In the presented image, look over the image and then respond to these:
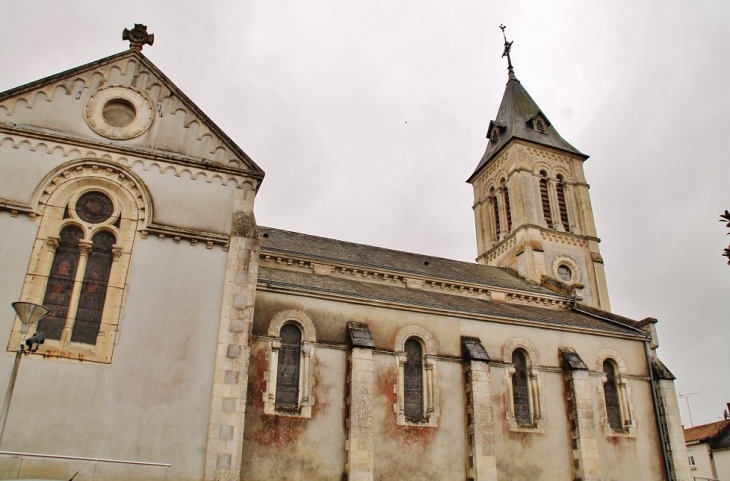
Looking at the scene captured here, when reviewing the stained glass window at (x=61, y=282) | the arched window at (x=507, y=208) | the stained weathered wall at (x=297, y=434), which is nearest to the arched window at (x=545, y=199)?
the arched window at (x=507, y=208)

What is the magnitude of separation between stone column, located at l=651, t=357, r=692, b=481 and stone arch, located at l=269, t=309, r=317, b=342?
1310 cm

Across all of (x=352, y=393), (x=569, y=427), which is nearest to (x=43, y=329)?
(x=352, y=393)

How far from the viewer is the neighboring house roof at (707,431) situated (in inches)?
1334

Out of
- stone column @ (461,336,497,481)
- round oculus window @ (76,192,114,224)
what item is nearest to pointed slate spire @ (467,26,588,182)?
stone column @ (461,336,497,481)

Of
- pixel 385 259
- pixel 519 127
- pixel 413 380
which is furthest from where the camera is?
pixel 519 127

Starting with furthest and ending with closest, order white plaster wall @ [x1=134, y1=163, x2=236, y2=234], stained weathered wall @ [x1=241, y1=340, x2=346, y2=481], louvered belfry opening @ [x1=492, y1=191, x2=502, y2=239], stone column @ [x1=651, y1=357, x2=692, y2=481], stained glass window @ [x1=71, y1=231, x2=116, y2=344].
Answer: louvered belfry opening @ [x1=492, y1=191, x2=502, y2=239], stone column @ [x1=651, y1=357, x2=692, y2=481], stained weathered wall @ [x1=241, y1=340, x2=346, y2=481], white plaster wall @ [x1=134, y1=163, x2=236, y2=234], stained glass window @ [x1=71, y1=231, x2=116, y2=344]

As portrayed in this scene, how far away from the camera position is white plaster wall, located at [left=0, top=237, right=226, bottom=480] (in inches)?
443

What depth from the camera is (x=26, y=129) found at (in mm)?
13227

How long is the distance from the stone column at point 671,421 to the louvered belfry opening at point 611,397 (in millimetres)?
1605

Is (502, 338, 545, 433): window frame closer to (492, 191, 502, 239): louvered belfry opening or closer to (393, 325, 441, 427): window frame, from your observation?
(393, 325, 441, 427): window frame

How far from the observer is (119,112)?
47.4 ft

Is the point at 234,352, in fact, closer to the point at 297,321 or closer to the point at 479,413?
the point at 297,321

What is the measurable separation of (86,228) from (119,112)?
→ 10.8ft

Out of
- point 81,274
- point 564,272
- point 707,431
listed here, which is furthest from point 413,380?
point 707,431
